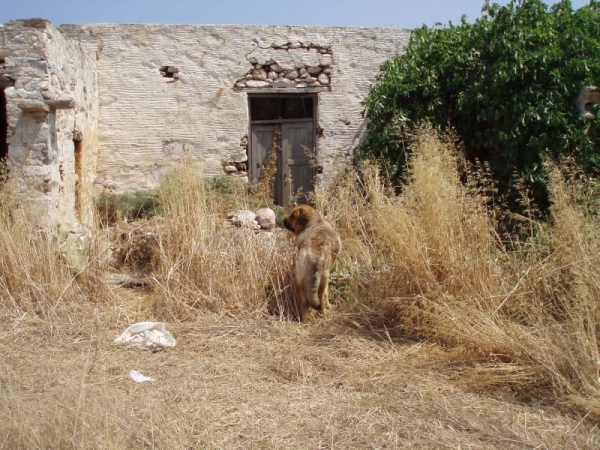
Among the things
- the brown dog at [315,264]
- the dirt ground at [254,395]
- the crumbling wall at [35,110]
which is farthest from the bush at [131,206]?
the brown dog at [315,264]

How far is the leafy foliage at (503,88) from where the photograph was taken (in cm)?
704

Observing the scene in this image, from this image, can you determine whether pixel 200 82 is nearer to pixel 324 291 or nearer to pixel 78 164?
pixel 78 164

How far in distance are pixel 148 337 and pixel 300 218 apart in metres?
1.72

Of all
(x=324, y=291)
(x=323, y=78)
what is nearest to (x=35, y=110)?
(x=324, y=291)

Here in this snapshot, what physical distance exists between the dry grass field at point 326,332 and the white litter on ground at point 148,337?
0.32 ft

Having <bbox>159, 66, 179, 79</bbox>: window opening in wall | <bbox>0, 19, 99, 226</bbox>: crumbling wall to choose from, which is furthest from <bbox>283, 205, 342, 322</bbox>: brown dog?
<bbox>159, 66, 179, 79</bbox>: window opening in wall

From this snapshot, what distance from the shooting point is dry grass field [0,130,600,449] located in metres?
3.29

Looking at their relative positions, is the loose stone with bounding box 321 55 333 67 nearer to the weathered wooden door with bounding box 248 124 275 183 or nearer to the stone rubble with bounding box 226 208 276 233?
the weathered wooden door with bounding box 248 124 275 183

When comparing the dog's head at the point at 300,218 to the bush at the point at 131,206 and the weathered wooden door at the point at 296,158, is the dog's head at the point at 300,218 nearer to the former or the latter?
the bush at the point at 131,206

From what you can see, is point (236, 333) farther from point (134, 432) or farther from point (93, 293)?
point (134, 432)

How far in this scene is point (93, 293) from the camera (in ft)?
18.1

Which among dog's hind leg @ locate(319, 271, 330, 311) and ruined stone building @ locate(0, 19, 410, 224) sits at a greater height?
ruined stone building @ locate(0, 19, 410, 224)

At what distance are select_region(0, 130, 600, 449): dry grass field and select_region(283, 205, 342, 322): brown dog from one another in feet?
0.62

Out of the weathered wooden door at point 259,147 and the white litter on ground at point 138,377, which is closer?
the white litter on ground at point 138,377
